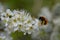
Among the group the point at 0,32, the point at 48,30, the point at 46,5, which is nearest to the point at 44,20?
the point at 48,30

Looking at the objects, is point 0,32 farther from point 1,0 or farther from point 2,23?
point 1,0

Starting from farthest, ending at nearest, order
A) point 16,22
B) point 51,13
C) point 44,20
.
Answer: point 51,13
point 44,20
point 16,22

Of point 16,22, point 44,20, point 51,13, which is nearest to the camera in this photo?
point 16,22

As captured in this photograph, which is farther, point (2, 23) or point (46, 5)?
point (46, 5)

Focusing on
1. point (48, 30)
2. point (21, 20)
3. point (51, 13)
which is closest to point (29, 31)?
point (21, 20)

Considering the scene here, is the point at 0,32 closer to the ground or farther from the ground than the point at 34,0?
closer to the ground

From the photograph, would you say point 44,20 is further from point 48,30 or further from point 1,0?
point 1,0
